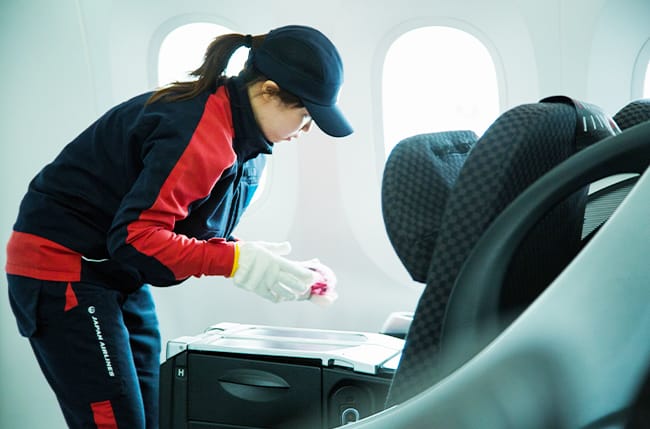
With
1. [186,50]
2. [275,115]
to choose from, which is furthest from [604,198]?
[186,50]

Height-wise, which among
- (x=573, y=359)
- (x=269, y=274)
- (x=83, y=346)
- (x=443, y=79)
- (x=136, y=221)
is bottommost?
(x=83, y=346)

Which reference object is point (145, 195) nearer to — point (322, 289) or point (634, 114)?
point (322, 289)

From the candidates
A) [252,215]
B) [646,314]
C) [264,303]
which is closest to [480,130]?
[252,215]

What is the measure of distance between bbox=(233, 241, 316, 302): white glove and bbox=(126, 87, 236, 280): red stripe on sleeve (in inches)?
2.6

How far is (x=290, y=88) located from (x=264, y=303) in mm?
1893

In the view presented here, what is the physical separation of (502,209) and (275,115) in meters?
0.84

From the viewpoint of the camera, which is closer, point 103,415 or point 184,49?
point 103,415

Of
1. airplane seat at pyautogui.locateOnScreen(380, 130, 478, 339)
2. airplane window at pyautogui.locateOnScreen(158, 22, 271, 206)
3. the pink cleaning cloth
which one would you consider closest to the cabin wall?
airplane window at pyautogui.locateOnScreen(158, 22, 271, 206)

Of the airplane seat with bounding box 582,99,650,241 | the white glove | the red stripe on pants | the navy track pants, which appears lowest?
the red stripe on pants


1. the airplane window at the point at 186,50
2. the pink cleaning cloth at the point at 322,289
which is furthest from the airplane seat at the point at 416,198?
the airplane window at the point at 186,50

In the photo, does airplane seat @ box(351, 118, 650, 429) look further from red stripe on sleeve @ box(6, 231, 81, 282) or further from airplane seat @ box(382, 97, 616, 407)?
red stripe on sleeve @ box(6, 231, 81, 282)

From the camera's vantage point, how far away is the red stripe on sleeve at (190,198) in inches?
51.5

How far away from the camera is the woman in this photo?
1365mm

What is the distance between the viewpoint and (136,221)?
1321mm
